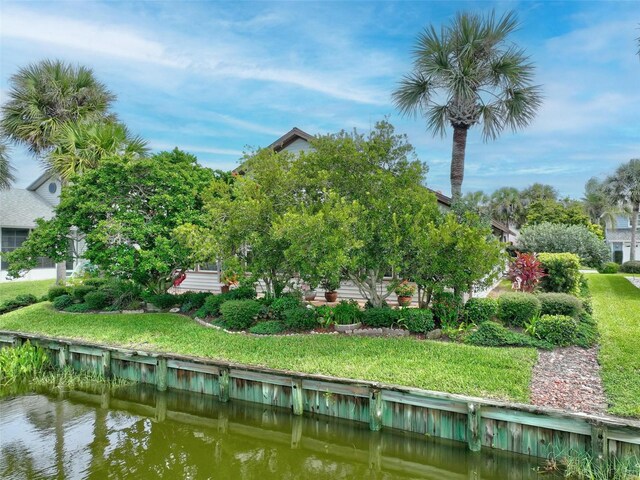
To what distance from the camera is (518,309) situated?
429 inches

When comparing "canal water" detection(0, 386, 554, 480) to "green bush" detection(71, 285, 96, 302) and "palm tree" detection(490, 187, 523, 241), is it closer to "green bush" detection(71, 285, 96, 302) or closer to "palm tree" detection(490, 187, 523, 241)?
"green bush" detection(71, 285, 96, 302)

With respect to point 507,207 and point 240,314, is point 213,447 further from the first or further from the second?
point 507,207

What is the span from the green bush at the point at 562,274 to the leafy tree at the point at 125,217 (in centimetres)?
1354

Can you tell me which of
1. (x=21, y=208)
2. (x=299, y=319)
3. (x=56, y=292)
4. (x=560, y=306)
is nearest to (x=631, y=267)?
(x=560, y=306)

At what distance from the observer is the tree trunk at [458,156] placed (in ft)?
52.6

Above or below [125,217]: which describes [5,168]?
above

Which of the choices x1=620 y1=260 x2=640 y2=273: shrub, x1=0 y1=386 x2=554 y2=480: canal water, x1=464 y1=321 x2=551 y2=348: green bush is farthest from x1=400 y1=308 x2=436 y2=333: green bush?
x1=620 y1=260 x2=640 y2=273: shrub

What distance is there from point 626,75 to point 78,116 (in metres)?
22.7

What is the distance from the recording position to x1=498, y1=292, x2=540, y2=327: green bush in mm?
10836

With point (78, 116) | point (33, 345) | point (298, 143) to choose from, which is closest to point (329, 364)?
point (33, 345)

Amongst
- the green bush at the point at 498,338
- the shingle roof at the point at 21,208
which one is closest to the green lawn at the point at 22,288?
the shingle roof at the point at 21,208

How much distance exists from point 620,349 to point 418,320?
176 inches

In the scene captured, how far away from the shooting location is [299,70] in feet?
57.6

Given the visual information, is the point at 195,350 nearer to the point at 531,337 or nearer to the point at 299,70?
the point at 531,337
